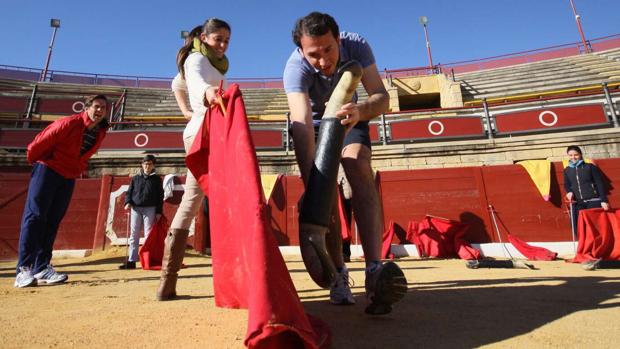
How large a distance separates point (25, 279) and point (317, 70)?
3115mm

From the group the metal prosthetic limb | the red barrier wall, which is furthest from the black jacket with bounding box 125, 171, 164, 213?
the metal prosthetic limb

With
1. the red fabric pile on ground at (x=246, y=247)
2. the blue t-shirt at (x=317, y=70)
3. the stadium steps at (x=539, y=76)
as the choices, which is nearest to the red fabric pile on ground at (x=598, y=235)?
the blue t-shirt at (x=317, y=70)

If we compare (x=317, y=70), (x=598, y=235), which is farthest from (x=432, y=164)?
(x=317, y=70)

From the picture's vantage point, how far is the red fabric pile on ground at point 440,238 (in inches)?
260

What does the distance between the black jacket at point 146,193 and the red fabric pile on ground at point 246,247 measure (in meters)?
4.09

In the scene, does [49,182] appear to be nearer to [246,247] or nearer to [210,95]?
[210,95]

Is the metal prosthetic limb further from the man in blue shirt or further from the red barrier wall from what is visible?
the red barrier wall

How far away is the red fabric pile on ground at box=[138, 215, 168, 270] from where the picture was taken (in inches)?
174

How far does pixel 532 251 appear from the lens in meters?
6.18

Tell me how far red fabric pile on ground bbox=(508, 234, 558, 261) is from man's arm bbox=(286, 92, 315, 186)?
5866 millimetres

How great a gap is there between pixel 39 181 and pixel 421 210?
22.4 feet

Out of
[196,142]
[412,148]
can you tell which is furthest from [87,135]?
[412,148]

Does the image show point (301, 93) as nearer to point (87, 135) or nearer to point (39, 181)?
point (87, 135)

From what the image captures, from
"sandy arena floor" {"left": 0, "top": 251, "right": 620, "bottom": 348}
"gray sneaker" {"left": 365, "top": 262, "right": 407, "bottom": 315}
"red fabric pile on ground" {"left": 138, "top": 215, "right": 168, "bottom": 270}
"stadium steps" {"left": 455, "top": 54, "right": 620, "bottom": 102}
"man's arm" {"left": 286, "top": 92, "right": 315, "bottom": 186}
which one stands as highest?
"stadium steps" {"left": 455, "top": 54, "right": 620, "bottom": 102}
